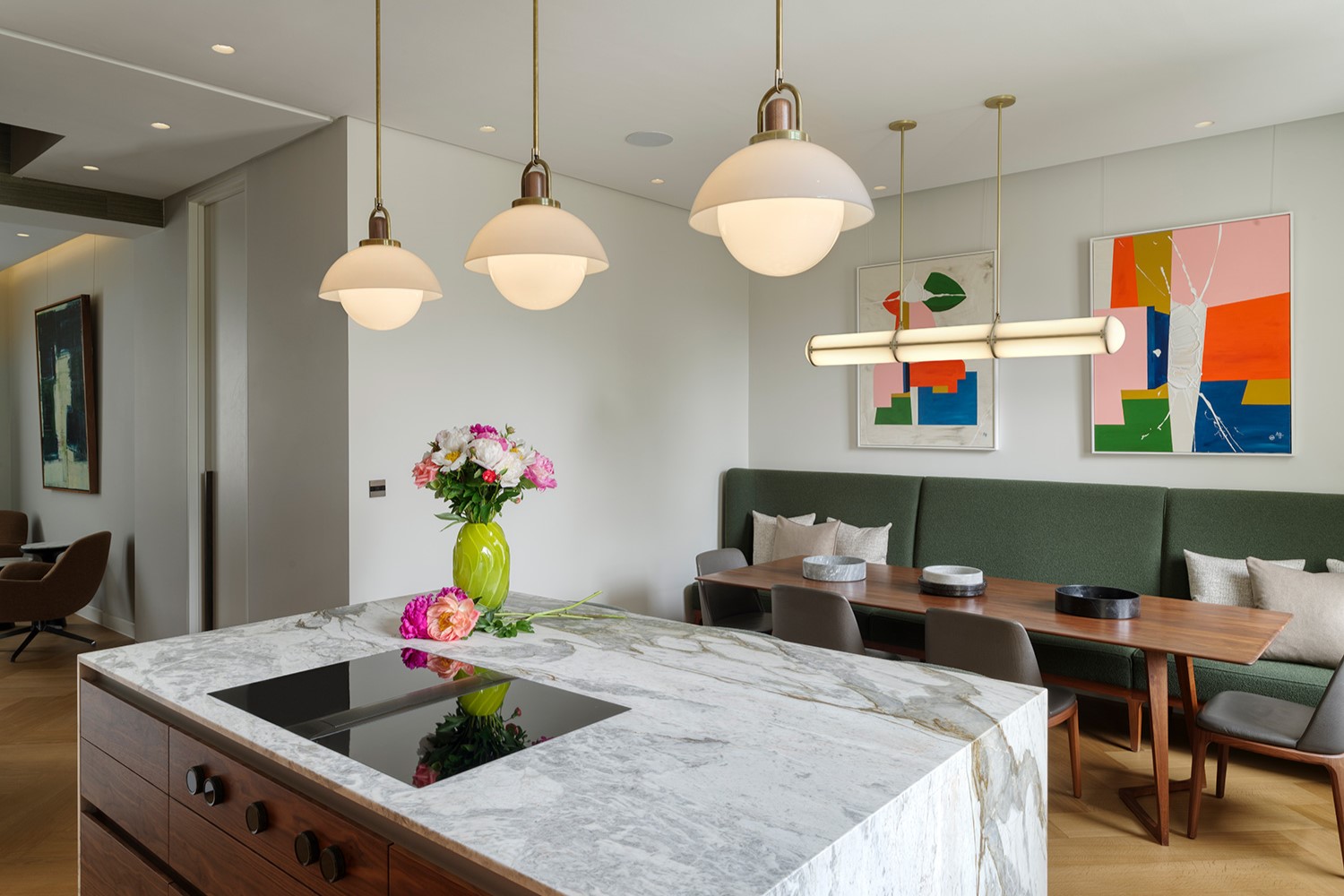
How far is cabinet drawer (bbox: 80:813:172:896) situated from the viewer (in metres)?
1.64

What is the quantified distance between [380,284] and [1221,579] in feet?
11.6

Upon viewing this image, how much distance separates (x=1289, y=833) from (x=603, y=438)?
3.34 metres

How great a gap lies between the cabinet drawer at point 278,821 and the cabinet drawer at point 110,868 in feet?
0.58

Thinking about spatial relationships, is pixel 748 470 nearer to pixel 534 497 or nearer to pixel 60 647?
pixel 534 497

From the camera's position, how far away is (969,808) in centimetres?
128

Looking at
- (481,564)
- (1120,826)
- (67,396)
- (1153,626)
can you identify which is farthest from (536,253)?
(67,396)

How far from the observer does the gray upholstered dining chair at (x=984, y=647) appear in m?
2.60

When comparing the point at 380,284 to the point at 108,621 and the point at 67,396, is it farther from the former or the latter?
the point at 67,396

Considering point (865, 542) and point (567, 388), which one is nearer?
point (567, 388)

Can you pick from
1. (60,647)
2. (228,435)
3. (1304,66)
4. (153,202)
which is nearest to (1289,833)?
(1304,66)

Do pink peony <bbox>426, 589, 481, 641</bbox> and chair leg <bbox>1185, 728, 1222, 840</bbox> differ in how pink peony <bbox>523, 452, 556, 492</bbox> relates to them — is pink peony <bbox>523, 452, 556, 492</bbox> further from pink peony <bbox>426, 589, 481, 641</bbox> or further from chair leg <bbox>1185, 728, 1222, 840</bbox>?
chair leg <bbox>1185, 728, 1222, 840</bbox>

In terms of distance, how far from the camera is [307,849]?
1241mm

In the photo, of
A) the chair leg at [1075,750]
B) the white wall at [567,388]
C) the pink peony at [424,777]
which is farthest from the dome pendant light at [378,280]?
the chair leg at [1075,750]

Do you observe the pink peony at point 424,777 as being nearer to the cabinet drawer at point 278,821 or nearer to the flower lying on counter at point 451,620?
the cabinet drawer at point 278,821
